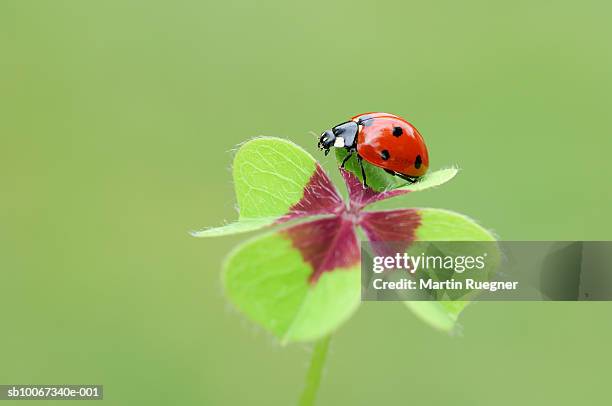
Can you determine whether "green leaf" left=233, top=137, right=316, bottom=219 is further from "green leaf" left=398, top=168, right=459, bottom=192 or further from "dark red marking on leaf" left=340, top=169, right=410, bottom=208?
"green leaf" left=398, top=168, right=459, bottom=192

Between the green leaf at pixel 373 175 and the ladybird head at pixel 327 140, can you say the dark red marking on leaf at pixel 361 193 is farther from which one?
the ladybird head at pixel 327 140

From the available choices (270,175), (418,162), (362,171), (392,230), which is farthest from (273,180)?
(418,162)

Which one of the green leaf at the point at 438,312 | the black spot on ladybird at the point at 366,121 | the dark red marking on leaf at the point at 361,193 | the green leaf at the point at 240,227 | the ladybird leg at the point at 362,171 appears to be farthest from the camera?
the black spot on ladybird at the point at 366,121

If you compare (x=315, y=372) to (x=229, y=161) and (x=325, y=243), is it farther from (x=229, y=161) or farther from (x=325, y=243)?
(x=229, y=161)

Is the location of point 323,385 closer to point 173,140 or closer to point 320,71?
point 173,140

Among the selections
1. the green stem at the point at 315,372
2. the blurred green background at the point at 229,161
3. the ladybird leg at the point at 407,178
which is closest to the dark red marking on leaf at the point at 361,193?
the ladybird leg at the point at 407,178

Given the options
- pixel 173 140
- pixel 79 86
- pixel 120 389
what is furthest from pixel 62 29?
pixel 120 389

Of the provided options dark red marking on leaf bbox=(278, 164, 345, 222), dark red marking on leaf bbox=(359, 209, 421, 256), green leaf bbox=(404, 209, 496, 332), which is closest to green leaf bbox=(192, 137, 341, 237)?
dark red marking on leaf bbox=(278, 164, 345, 222)
